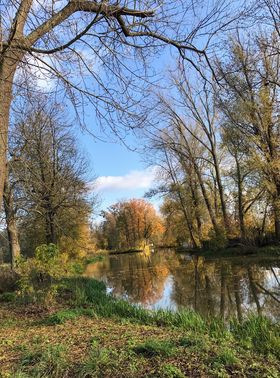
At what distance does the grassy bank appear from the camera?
4270 mm

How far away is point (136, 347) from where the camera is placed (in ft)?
16.3

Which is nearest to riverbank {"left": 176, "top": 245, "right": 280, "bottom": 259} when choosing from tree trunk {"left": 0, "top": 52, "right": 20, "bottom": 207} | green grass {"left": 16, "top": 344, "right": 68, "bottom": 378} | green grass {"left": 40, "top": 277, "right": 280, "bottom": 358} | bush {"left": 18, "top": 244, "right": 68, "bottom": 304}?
bush {"left": 18, "top": 244, "right": 68, "bottom": 304}

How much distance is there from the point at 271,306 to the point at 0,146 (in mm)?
7613

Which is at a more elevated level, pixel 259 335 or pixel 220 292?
pixel 259 335

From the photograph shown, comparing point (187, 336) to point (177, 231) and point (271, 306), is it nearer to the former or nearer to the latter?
point (271, 306)

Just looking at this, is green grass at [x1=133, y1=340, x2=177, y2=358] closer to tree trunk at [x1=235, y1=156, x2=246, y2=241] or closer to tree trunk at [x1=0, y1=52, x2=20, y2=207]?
tree trunk at [x1=0, y1=52, x2=20, y2=207]

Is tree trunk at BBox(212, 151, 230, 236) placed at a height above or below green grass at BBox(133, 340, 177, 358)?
above

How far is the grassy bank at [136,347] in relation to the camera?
4270 millimetres

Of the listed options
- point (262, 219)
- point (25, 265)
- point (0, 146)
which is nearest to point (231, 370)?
point (0, 146)

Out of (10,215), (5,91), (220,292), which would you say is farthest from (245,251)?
(5,91)

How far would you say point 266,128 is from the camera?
21031 mm

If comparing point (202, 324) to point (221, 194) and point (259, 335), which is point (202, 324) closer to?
point (259, 335)

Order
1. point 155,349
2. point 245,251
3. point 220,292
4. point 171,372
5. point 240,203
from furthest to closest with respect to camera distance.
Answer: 1. point 240,203
2. point 245,251
3. point 220,292
4. point 155,349
5. point 171,372

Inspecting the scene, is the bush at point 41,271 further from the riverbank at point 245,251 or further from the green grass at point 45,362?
the riverbank at point 245,251
